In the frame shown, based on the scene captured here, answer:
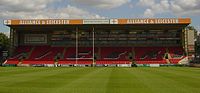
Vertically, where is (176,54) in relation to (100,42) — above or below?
below

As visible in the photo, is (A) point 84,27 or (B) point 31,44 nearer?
(A) point 84,27

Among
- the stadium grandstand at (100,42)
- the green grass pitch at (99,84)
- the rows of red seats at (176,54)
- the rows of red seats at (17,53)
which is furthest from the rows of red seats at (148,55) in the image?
the green grass pitch at (99,84)

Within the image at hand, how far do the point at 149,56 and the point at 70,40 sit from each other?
853 inches

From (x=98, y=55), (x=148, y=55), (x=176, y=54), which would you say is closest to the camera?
(x=176, y=54)

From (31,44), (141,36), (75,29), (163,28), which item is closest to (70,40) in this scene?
(75,29)

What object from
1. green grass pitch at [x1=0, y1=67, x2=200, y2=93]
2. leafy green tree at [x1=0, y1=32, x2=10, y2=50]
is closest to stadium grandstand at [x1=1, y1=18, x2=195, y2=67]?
leafy green tree at [x1=0, y1=32, x2=10, y2=50]

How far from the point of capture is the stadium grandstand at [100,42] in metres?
81.3

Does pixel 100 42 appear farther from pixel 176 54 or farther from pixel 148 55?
pixel 176 54

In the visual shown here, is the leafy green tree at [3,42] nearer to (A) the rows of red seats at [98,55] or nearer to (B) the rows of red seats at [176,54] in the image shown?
(A) the rows of red seats at [98,55]

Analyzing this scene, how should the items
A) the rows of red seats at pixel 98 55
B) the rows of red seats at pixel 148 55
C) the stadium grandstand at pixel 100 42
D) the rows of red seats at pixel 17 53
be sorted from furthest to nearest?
the rows of red seats at pixel 17 53
the rows of red seats at pixel 98 55
the rows of red seats at pixel 148 55
the stadium grandstand at pixel 100 42

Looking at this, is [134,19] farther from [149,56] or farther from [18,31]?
[18,31]

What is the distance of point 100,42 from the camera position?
297 feet

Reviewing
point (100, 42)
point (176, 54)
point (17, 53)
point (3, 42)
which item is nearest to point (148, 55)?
point (176, 54)

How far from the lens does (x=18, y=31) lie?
9062 centimetres
